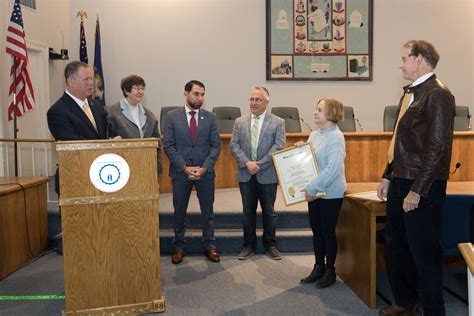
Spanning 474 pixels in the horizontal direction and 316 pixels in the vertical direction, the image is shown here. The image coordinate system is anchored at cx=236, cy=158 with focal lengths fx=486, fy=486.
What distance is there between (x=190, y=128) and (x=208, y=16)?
15.3 feet

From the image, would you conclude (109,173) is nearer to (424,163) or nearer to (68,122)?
(68,122)

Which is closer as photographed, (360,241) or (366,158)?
(360,241)

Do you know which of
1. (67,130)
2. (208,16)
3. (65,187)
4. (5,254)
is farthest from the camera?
(208,16)

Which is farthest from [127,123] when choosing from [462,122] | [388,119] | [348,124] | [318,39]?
[462,122]

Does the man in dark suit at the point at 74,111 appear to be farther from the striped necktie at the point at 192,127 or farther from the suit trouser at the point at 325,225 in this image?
the suit trouser at the point at 325,225

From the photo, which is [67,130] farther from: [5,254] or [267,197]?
[267,197]

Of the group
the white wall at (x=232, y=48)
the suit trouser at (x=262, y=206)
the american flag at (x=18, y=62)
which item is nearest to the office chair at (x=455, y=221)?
the suit trouser at (x=262, y=206)

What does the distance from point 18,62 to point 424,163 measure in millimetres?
5128

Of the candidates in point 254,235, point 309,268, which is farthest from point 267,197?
point 309,268

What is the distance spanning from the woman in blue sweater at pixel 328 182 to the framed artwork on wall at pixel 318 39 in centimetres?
515

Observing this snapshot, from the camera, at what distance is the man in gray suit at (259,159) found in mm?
4246

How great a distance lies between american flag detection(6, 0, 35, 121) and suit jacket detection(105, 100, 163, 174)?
218cm

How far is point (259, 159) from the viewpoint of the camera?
4.30 meters

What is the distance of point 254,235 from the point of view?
443 cm
